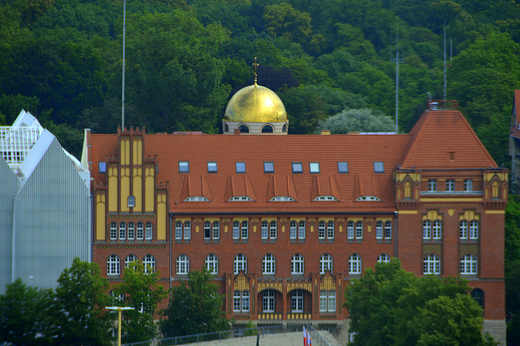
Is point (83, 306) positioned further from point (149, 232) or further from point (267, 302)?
point (267, 302)

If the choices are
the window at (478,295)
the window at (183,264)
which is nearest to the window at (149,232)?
the window at (183,264)

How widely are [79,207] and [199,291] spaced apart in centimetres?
1307

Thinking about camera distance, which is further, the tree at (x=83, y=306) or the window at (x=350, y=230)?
the window at (x=350, y=230)

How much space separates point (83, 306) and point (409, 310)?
75.2ft

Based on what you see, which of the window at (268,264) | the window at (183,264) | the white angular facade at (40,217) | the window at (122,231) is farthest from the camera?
the window at (268,264)

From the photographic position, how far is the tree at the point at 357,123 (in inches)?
5989

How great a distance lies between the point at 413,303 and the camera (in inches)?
3831

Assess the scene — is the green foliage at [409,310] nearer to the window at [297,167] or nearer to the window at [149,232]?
the window at [297,167]

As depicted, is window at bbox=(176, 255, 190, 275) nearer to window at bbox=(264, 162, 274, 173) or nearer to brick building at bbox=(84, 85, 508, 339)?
brick building at bbox=(84, 85, 508, 339)

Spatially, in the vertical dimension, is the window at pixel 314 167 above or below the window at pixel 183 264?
above

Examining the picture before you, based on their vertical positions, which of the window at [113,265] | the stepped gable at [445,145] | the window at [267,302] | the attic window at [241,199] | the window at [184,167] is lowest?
the window at [267,302]

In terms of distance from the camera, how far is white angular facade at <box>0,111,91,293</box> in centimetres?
10888

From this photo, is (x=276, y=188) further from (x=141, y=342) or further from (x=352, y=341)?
(x=141, y=342)

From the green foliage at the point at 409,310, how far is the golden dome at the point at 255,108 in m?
31.3
